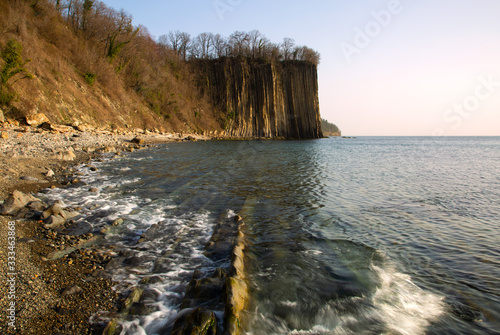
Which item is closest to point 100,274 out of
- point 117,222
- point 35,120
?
point 117,222

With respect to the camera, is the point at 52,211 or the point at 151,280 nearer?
the point at 151,280

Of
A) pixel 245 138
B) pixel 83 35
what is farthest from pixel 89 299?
pixel 245 138

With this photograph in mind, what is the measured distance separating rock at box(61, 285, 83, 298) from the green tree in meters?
19.0

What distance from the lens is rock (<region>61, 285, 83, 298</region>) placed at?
3404 mm

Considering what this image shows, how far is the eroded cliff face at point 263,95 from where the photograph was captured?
62062mm

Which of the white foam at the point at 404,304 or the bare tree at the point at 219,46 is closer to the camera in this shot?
the white foam at the point at 404,304

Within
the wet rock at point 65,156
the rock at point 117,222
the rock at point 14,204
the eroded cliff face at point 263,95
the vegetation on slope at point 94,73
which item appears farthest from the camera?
the eroded cliff face at point 263,95

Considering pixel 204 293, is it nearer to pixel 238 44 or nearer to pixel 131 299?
pixel 131 299

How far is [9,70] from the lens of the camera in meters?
17.5

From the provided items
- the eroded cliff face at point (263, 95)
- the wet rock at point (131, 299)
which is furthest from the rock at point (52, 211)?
the eroded cliff face at point (263, 95)

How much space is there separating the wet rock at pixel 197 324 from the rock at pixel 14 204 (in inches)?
194

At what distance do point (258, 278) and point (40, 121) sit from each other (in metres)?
20.0

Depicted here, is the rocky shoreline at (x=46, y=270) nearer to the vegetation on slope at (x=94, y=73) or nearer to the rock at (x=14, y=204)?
the rock at (x=14, y=204)

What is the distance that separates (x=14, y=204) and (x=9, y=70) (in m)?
17.6
